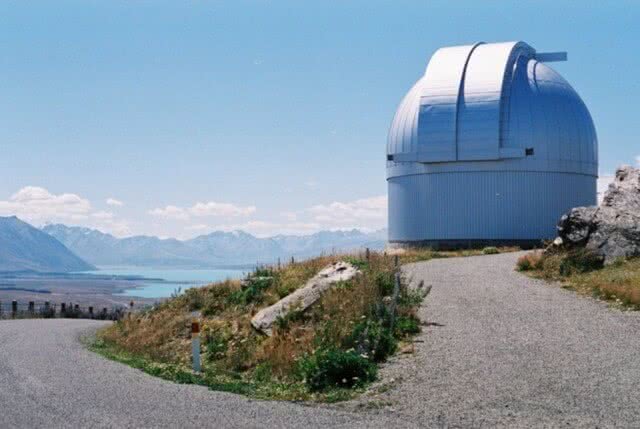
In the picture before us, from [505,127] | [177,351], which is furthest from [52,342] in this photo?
[505,127]

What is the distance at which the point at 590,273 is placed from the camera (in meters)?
20.5

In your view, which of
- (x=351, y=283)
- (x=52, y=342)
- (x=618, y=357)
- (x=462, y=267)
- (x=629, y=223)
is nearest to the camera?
(x=618, y=357)

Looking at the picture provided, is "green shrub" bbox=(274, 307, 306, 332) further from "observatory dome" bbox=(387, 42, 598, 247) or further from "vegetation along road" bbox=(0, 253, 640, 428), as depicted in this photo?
"observatory dome" bbox=(387, 42, 598, 247)

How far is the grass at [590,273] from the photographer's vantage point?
1738 cm

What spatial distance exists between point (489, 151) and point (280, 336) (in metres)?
21.5

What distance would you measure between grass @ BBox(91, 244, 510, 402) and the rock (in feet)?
0.72

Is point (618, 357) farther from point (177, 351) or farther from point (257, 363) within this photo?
point (177, 351)

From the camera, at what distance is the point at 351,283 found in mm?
16906

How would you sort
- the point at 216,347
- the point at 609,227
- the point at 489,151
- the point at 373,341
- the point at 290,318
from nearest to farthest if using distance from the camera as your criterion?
the point at 373,341, the point at 290,318, the point at 216,347, the point at 609,227, the point at 489,151

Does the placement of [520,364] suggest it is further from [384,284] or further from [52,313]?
[52,313]

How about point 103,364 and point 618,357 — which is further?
point 103,364

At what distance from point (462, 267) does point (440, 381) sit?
47.0ft

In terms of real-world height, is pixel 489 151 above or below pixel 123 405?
above

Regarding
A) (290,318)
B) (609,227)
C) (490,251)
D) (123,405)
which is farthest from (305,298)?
(490,251)
